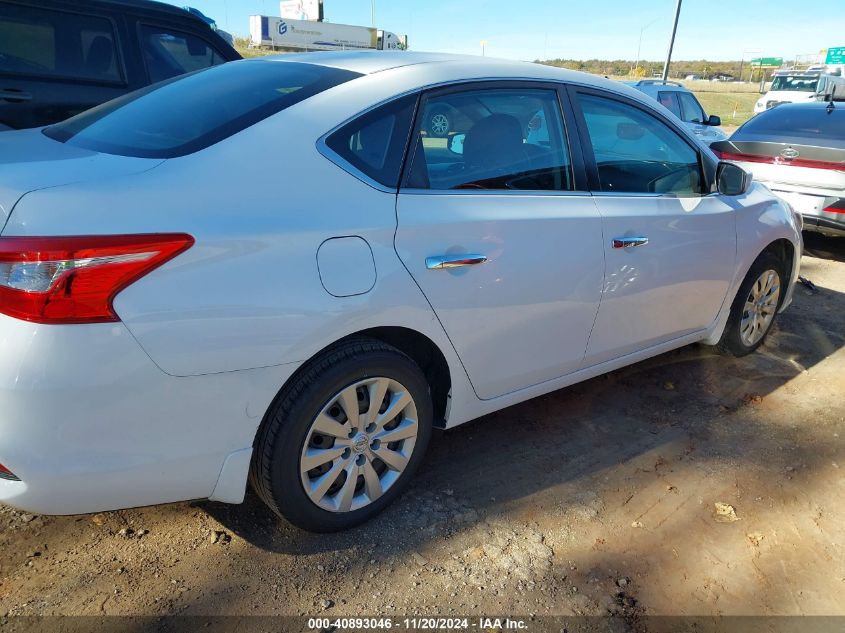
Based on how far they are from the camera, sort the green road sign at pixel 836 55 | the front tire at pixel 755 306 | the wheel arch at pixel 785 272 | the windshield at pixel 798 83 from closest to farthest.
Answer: the wheel arch at pixel 785 272 → the front tire at pixel 755 306 → the windshield at pixel 798 83 → the green road sign at pixel 836 55

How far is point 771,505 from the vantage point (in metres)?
2.81

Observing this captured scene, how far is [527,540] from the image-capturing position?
8.15ft

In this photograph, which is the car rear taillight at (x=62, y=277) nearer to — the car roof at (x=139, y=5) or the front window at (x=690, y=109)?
the car roof at (x=139, y=5)

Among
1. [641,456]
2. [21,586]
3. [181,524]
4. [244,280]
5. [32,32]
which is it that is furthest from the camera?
[32,32]

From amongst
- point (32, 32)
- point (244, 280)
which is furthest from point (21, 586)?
point (32, 32)

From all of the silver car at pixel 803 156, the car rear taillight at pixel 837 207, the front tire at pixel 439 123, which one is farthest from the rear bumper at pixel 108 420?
the car rear taillight at pixel 837 207

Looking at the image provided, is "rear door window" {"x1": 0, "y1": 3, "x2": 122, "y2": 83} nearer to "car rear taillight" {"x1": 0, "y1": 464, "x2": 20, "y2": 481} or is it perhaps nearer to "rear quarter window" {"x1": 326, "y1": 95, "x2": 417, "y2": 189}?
"rear quarter window" {"x1": 326, "y1": 95, "x2": 417, "y2": 189}

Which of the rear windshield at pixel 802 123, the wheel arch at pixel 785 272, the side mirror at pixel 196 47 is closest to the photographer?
the wheel arch at pixel 785 272

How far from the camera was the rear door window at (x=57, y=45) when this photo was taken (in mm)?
4355

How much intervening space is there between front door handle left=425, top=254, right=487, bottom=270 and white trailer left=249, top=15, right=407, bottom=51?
58.5 m

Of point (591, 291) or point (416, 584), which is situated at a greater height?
point (591, 291)

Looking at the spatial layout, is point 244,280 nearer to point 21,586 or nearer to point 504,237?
point 504,237

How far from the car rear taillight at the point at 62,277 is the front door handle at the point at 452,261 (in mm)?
996

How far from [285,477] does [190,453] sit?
0.35 meters
